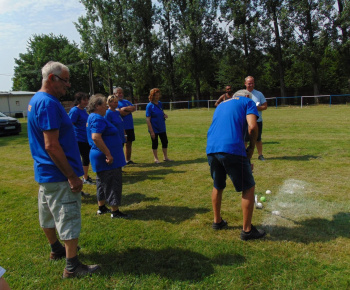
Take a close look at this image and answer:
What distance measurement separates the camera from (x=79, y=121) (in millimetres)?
5383

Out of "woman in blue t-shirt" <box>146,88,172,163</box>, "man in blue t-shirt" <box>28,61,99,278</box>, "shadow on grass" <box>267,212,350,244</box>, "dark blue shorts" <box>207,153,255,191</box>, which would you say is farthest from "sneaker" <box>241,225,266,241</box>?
"woman in blue t-shirt" <box>146,88,172,163</box>

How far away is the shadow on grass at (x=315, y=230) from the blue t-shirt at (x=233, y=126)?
113 centimetres

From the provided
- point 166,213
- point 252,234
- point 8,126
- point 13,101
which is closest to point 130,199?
point 166,213

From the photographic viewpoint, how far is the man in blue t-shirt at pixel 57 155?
2.39 metres

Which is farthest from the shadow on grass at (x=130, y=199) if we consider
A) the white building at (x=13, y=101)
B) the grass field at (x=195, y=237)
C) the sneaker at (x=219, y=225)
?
the white building at (x=13, y=101)

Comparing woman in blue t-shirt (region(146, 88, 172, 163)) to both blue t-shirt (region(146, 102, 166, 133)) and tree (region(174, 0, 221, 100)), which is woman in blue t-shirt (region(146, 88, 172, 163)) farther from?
tree (region(174, 0, 221, 100))

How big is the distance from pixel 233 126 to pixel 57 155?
1829 mm

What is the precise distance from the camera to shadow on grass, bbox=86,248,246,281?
8.87ft

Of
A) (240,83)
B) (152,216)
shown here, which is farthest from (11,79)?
(152,216)

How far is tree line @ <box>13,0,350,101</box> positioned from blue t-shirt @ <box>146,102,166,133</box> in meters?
Result: 27.4

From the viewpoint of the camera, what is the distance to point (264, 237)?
3266 millimetres

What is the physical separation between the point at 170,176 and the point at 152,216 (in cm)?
202

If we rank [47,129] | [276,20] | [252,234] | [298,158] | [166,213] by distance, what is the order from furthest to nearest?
[276,20] → [298,158] → [166,213] → [252,234] → [47,129]

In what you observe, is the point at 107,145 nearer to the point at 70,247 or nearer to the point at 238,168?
the point at 70,247
